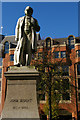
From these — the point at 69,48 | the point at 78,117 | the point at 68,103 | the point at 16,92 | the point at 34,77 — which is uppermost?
the point at 69,48

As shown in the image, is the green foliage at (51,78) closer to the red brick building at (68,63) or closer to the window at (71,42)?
the red brick building at (68,63)

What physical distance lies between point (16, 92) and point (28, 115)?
957 mm

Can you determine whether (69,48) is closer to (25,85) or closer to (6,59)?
(6,59)

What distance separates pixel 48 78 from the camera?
21.2 m

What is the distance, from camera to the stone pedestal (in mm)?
5746

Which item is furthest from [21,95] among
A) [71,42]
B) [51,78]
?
[71,42]

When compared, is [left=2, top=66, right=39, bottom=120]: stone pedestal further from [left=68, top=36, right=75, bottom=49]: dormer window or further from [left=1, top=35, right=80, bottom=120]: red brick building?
[left=68, top=36, right=75, bottom=49]: dormer window

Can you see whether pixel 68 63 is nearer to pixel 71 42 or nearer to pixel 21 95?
pixel 71 42

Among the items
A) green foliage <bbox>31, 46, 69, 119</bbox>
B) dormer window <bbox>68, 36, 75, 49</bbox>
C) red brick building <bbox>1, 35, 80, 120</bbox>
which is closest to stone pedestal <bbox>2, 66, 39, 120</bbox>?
green foliage <bbox>31, 46, 69, 119</bbox>

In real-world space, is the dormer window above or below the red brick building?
above

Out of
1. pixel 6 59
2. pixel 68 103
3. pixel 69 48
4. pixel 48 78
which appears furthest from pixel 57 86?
pixel 6 59

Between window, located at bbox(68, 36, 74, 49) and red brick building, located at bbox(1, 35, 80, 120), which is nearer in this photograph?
red brick building, located at bbox(1, 35, 80, 120)

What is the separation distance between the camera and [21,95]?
19.8ft

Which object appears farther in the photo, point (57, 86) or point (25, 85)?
point (57, 86)
